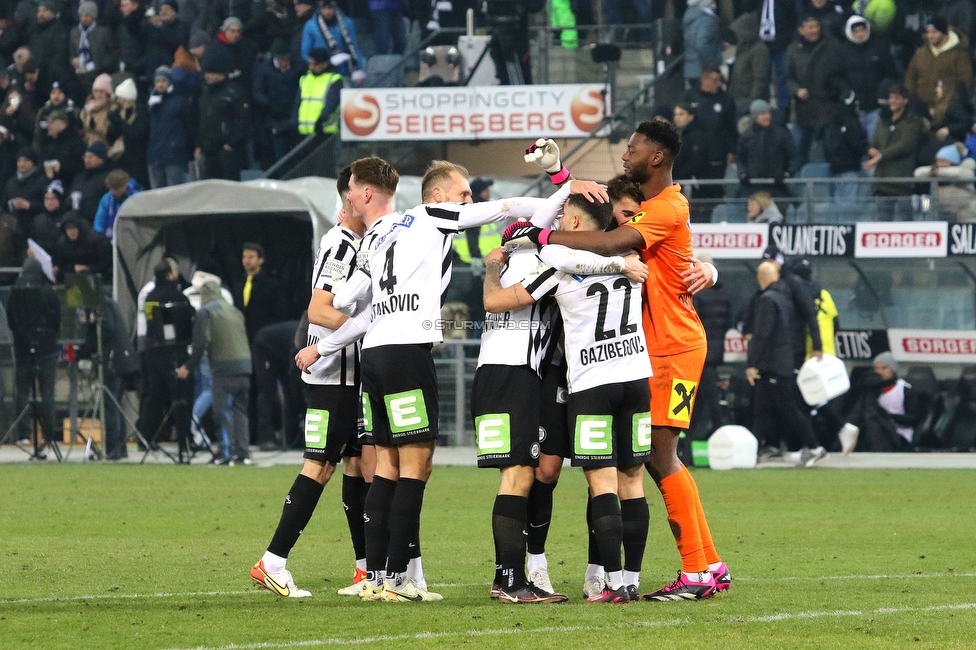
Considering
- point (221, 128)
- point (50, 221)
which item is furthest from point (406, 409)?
point (50, 221)

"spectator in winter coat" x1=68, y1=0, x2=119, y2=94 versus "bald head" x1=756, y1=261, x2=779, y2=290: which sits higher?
"spectator in winter coat" x1=68, y1=0, x2=119, y2=94

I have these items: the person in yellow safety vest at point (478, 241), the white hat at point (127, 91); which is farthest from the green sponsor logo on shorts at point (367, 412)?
the white hat at point (127, 91)

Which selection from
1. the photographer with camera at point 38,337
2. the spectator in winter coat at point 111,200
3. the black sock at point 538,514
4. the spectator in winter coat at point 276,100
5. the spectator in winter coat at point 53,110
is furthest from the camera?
the spectator in winter coat at point 53,110

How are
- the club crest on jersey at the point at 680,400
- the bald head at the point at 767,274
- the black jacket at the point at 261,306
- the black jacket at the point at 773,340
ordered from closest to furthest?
1. the club crest on jersey at the point at 680,400
2. the black jacket at the point at 773,340
3. the bald head at the point at 767,274
4. the black jacket at the point at 261,306

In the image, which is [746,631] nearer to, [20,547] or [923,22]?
[20,547]

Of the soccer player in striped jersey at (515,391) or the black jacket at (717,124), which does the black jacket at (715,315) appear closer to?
the black jacket at (717,124)

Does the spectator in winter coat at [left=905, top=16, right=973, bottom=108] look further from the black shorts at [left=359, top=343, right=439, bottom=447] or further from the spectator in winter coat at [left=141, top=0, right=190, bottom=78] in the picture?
the black shorts at [left=359, top=343, right=439, bottom=447]

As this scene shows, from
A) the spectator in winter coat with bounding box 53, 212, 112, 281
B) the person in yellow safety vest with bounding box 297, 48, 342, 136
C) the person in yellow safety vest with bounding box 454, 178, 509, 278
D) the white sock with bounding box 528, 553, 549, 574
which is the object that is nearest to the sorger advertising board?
the person in yellow safety vest with bounding box 297, 48, 342, 136

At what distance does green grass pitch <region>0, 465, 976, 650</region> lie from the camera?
6.18 m

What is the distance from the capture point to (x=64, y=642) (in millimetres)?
6074

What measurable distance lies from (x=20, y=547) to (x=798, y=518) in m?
5.64

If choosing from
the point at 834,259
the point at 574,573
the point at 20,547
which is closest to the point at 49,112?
the point at 834,259

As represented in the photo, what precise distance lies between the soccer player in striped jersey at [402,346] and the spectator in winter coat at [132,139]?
17147mm

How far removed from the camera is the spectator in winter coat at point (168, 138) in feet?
76.3
